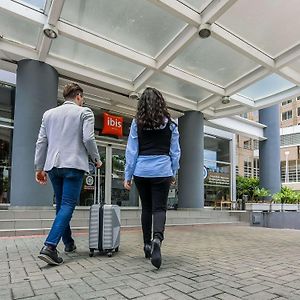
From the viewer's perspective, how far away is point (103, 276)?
2744 millimetres

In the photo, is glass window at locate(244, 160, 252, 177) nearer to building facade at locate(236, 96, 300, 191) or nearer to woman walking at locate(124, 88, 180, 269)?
building facade at locate(236, 96, 300, 191)

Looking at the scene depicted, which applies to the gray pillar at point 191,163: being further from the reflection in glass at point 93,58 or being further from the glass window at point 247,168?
the glass window at point 247,168

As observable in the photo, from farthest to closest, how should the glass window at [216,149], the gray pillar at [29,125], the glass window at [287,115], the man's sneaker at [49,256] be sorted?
the glass window at [287,115] < the glass window at [216,149] < the gray pillar at [29,125] < the man's sneaker at [49,256]

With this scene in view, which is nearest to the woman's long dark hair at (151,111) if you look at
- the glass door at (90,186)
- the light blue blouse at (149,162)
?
the light blue blouse at (149,162)

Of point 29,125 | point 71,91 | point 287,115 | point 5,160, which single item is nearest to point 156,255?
point 71,91

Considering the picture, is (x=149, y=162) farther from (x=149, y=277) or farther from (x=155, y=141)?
(x=149, y=277)

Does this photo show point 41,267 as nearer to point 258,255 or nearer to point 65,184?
point 65,184

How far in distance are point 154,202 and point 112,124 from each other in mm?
10240

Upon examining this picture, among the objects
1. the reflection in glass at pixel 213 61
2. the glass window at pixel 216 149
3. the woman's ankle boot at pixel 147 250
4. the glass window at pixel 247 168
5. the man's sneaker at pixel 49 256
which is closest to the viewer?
the man's sneaker at pixel 49 256

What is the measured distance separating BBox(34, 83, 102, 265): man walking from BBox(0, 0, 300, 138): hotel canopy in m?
4.27

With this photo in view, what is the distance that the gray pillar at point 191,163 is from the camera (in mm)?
12852

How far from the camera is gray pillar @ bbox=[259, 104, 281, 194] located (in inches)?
704

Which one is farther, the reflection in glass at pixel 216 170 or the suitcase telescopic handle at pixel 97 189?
the reflection in glass at pixel 216 170

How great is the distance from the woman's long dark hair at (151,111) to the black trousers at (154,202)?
57cm
